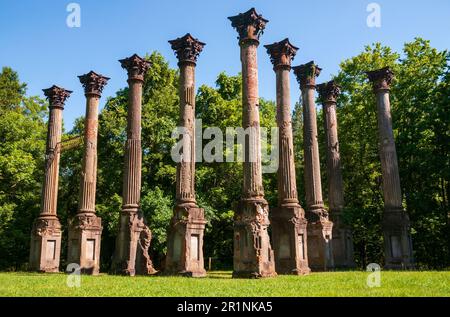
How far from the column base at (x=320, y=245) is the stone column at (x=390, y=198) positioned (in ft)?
10.8

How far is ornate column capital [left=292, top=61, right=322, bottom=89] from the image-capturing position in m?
27.5

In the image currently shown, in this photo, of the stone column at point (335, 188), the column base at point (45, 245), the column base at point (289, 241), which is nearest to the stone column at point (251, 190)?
the column base at point (289, 241)

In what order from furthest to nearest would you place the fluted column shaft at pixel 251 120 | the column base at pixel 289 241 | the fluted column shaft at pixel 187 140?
the fluted column shaft at pixel 187 140 → the column base at pixel 289 241 → the fluted column shaft at pixel 251 120

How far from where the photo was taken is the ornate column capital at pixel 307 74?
90.1 ft

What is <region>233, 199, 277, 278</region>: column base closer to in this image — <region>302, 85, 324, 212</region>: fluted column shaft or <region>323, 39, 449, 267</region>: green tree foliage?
<region>302, 85, 324, 212</region>: fluted column shaft

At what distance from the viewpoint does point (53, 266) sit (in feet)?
90.7

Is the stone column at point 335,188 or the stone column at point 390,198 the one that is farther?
the stone column at point 335,188

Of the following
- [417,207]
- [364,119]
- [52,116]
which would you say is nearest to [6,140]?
[52,116]

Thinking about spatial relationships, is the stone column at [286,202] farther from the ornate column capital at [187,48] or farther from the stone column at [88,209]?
the stone column at [88,209]

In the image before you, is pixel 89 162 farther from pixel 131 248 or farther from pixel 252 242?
pixel 252 242

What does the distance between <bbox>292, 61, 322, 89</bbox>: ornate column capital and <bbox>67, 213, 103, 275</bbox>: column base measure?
15.2 meters

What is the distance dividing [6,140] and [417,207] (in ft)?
104
